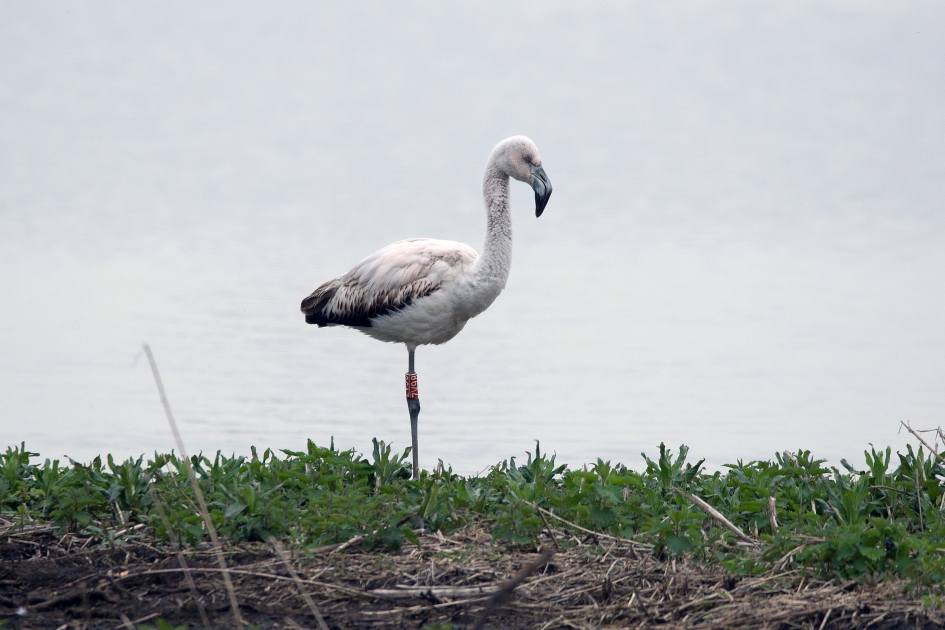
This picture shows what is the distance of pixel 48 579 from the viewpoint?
471 centimetres

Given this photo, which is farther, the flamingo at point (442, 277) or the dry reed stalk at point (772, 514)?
the flamingo at point (442, 277)

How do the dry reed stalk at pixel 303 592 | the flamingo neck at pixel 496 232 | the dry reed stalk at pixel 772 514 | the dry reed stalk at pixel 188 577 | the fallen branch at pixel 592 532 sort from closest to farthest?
the dry reed stalk at pixel 303 592 < the dry reed stalk at pixel 188 577 < the fallen branch at pixel 592 532 < the dry reed stalk at pixel 772 514 < the flamingo neck at pixel 496 232

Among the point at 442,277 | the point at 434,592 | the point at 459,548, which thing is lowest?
the point at 434,592

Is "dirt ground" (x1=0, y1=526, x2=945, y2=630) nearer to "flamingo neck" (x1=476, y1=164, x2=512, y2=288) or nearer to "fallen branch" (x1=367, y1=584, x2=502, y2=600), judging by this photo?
"fallen branch" (x1=367, y1=584, x2=502, y2=600)

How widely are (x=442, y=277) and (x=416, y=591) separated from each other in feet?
10.1

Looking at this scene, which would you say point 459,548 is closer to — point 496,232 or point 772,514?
point 772,514

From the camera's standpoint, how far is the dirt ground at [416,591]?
4.30 metres

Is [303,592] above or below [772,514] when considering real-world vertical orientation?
below

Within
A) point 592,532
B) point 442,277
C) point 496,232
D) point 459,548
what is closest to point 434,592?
point 459,548

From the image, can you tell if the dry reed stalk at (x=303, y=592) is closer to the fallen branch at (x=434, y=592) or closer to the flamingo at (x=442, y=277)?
the fallen branch at (x=434, y=592)

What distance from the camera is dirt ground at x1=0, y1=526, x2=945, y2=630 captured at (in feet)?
14.1

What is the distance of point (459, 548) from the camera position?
5.03m

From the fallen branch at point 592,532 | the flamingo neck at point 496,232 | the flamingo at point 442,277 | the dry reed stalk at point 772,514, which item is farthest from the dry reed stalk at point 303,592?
the flamingo neck at point 496,232

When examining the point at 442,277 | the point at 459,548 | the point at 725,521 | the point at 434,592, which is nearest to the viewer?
the point at 434,592
